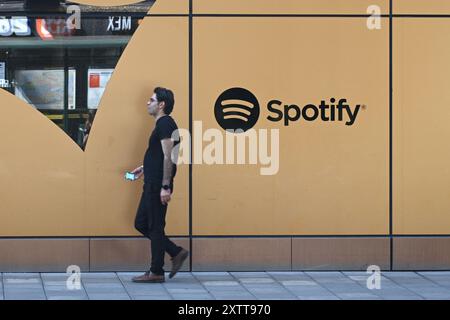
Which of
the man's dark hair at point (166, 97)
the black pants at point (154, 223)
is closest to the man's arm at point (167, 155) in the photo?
the black pants at point (154, 223)

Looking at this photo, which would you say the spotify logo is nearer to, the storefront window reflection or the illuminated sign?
the storefront window reflection

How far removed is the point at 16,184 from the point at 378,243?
156 inches

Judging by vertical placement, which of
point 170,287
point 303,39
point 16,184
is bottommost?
point 170,287

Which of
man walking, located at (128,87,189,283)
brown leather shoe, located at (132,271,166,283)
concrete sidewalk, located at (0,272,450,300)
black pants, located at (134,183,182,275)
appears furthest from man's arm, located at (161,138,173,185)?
concrete sidewalk, located at (0,272,450,300)

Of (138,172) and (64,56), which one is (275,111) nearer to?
(138,172)

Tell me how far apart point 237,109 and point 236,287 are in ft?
6.65

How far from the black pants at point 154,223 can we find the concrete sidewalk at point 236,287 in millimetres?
289

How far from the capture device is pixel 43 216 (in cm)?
1267

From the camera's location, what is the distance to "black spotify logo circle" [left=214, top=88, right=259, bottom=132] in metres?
12.8

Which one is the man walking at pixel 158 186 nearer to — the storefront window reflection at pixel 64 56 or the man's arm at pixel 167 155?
the man's arm at pixel 167 155

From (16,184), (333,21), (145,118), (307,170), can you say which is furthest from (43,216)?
(333,21)

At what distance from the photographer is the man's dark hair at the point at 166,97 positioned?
12102mm

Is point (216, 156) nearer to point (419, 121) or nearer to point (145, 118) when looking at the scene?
point (145, 118)

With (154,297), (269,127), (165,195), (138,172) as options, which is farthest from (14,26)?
(154,297)
